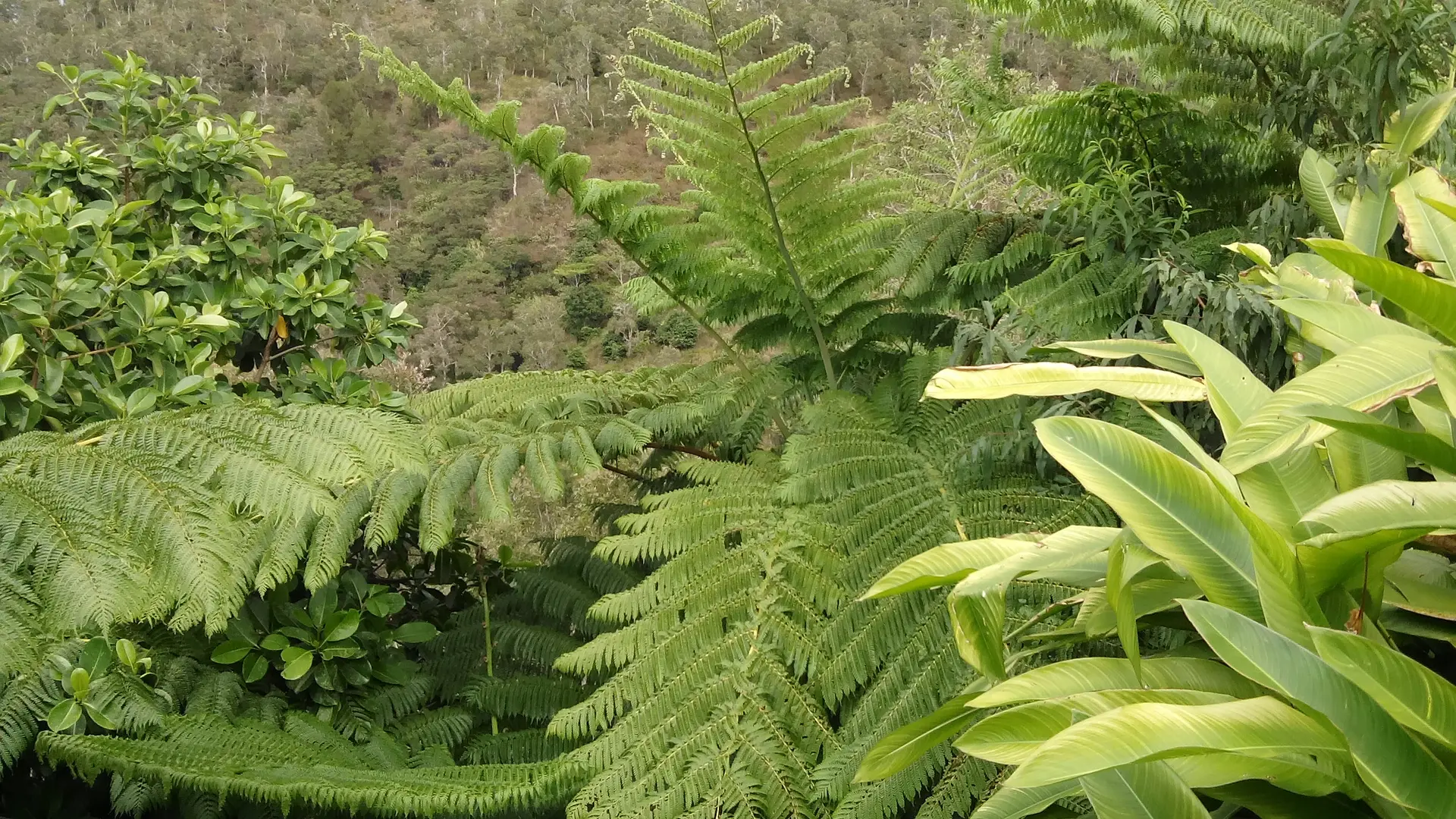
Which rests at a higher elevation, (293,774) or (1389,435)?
(1389,435)

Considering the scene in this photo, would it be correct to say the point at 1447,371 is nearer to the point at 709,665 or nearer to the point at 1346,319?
the point at 1346,319

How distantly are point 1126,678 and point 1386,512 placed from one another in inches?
10.8

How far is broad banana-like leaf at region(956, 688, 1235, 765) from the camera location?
2.54 feet

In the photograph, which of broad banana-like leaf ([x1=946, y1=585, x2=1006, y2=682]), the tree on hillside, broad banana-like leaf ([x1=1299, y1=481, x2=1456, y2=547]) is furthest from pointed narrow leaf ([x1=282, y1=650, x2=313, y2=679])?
broad banana-like leaf ([x1=1299, y1=481, x2=1456, y2=547])

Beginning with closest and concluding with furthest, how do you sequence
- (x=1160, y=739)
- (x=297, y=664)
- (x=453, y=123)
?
(x=1160, y=739) → (x=297, y=664) → (x=453, y=123)

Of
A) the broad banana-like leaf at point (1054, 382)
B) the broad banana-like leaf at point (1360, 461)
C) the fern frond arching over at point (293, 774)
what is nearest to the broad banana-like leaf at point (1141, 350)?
the broad banana-like leaf at point (1054, 382)

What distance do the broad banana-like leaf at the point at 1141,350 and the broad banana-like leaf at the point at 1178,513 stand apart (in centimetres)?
36

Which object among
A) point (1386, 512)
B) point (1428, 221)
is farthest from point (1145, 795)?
point (1428, 221)

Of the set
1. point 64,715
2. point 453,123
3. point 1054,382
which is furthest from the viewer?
point 453,123

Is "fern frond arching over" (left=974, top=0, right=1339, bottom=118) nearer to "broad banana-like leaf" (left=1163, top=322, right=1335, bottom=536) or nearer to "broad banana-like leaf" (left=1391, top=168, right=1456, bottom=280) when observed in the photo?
"broad banana-like leaf" (left=1391, top=168, right=1456, bottom=280)

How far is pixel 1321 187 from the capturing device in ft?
4.63

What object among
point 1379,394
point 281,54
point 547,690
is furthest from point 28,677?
point 281,54

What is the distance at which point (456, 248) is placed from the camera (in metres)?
7.86

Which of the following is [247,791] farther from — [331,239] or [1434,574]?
[1434,574]
